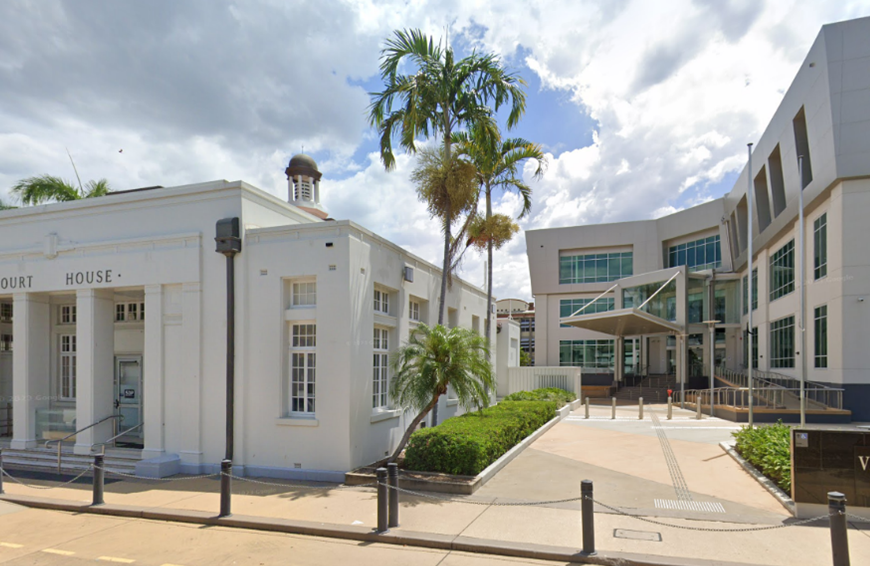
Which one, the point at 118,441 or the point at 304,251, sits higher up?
the point at 304,251

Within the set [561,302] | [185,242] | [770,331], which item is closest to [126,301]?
[185,242]

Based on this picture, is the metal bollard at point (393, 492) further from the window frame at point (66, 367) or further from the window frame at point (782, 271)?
the window frame at point (782, 271)

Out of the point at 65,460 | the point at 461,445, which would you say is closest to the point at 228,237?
the point at 461,445

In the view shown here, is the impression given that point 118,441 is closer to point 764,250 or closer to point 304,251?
point 304,251

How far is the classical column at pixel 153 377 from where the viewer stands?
13.1 meters

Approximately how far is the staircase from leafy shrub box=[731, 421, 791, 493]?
12919mm

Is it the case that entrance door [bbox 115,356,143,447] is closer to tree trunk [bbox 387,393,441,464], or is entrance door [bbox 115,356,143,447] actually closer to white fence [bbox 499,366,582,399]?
tree trunk [bbox 387,393,441,464]

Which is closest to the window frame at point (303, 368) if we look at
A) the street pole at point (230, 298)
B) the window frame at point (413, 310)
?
the street pole at point (230, 298)

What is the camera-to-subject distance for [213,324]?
12.9m

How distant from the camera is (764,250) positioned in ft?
99.8

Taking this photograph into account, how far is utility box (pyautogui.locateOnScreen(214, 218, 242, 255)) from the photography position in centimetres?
1252

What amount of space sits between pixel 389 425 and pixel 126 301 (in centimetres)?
849

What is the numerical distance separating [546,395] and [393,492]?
16.0 metres

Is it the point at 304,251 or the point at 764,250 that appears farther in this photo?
the point at 764,250
